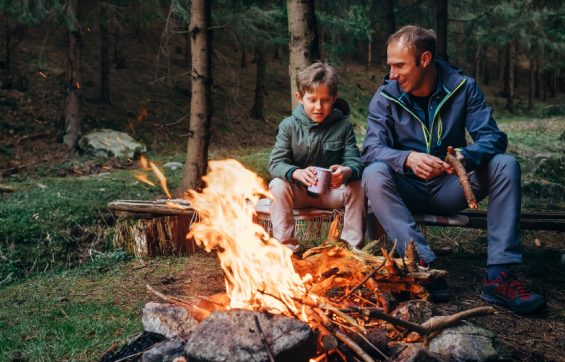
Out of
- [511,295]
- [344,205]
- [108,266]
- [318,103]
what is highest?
[318,103]

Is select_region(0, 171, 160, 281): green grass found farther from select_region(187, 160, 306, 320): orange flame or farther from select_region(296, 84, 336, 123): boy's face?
select_region(296, 84, 336, 123): boy's face

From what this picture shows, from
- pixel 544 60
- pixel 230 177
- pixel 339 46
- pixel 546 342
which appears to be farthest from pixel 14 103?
pixel 544 60

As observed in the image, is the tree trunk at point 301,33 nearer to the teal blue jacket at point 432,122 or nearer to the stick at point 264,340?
the teal blue jacket at point 432,122

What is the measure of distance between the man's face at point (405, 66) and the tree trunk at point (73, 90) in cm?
997

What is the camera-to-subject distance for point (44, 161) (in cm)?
1152

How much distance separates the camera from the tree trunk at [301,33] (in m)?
5.32

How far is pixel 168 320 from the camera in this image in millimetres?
2863

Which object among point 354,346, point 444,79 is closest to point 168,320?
point 354,346

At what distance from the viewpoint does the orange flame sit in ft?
9.43

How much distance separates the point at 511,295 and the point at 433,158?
44.2 inches

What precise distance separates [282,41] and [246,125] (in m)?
3.34

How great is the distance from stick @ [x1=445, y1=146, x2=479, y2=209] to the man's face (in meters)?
0.66

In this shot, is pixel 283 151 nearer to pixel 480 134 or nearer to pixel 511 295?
pixel 480 134

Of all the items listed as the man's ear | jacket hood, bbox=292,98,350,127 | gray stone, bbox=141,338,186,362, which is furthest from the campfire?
the man's ear
